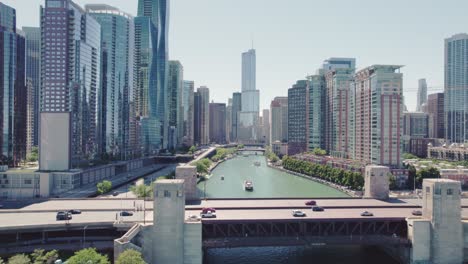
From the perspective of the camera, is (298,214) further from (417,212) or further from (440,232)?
(440,232)

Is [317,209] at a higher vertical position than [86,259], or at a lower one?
higher

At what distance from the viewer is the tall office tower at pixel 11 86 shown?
362 feet

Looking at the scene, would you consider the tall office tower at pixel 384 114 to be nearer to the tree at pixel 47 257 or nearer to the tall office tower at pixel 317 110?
the tall office tower at pixel 317 110

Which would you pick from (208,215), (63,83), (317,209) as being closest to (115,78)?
(63,83)

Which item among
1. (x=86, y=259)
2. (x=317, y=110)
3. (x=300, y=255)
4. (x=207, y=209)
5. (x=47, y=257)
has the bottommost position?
(x=300, y=255)

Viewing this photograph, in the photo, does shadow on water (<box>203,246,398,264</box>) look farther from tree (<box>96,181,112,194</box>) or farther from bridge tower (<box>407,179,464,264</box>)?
tree (<box>96,181,112,194</box>)

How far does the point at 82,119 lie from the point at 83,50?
20937mm

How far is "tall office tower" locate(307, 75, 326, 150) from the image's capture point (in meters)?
184

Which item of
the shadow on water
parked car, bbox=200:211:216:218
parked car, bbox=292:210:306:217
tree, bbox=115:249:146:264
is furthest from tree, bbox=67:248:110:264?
parked car, bbox=292:210:306:217

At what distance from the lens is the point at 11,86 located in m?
115

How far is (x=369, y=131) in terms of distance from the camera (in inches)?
4660

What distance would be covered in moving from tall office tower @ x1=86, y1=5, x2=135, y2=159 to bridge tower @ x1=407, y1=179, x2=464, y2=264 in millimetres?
108768

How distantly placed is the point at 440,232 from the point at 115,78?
127052mm

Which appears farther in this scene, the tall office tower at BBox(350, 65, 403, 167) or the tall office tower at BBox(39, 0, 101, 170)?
the tall office tower at BBox(350, 65, 403, 167)
